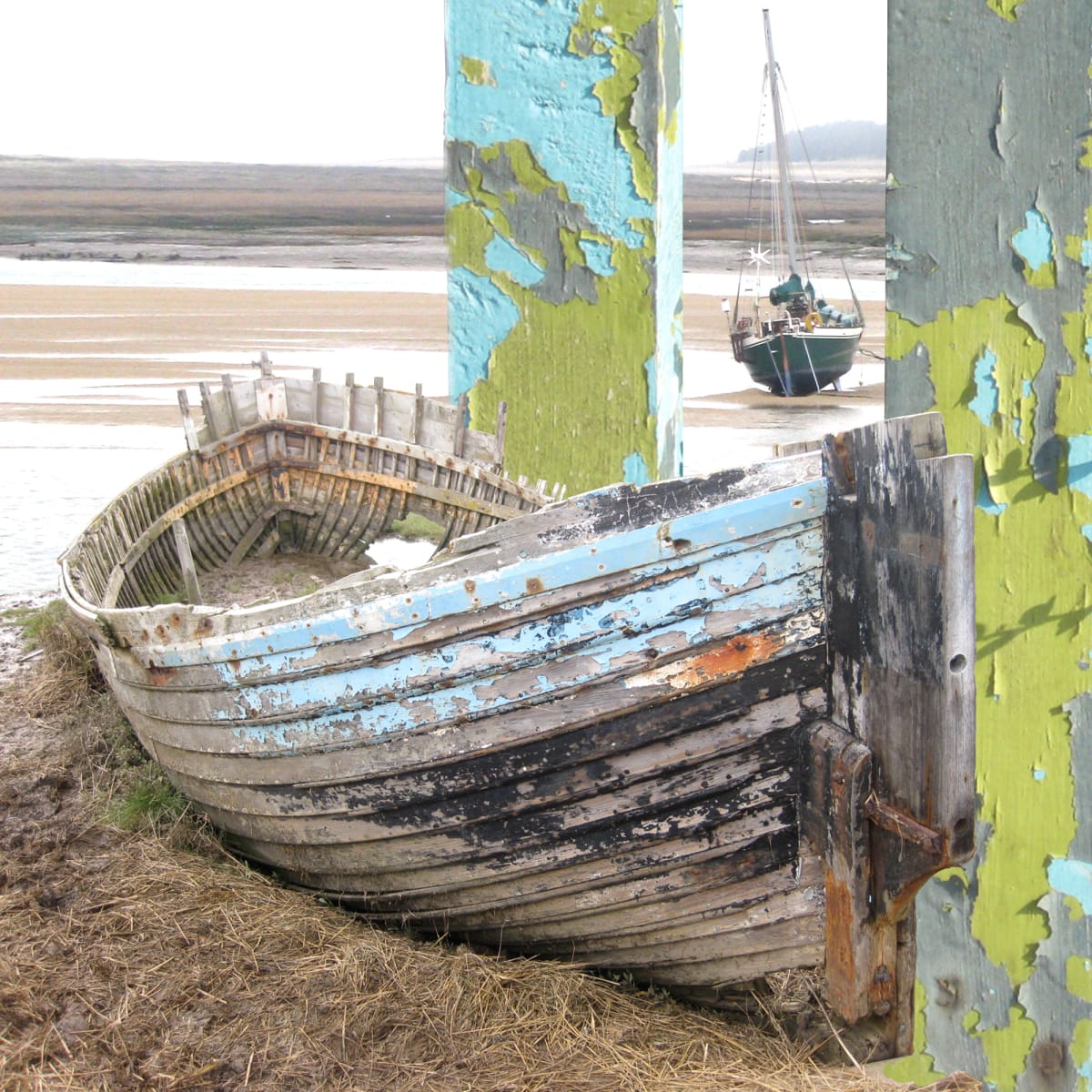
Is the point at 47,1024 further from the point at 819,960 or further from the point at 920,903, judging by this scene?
the point at 920,903

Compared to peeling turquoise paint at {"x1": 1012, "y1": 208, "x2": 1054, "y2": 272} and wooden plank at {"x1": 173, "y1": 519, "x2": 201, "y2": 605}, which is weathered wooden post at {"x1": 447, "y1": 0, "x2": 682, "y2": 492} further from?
peeling turquoise paint at {"x1": 1012, "y1": 208, "x2": 1054, "y2": 272}

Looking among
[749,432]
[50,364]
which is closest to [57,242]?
[50,364]

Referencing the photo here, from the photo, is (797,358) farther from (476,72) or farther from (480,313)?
(476,72)

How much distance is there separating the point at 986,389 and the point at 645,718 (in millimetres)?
876

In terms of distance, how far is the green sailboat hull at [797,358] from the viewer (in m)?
16.3

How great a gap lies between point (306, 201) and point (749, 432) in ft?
145

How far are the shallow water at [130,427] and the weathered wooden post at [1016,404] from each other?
19.1 feet

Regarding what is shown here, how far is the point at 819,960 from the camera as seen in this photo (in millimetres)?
2617

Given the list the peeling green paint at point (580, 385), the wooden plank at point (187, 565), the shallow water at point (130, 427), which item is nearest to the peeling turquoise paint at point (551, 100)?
the peeling green paint at point (580, 385)

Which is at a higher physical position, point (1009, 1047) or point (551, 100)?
point (551, 100)

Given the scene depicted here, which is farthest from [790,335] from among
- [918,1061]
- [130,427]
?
[918,1061]

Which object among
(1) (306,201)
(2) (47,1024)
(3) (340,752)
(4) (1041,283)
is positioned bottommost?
(2) (47,1024)

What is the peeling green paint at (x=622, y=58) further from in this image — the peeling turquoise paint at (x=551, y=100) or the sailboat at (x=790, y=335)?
the sailboat at (x=790, y=335)

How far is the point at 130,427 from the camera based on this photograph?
12.6m
